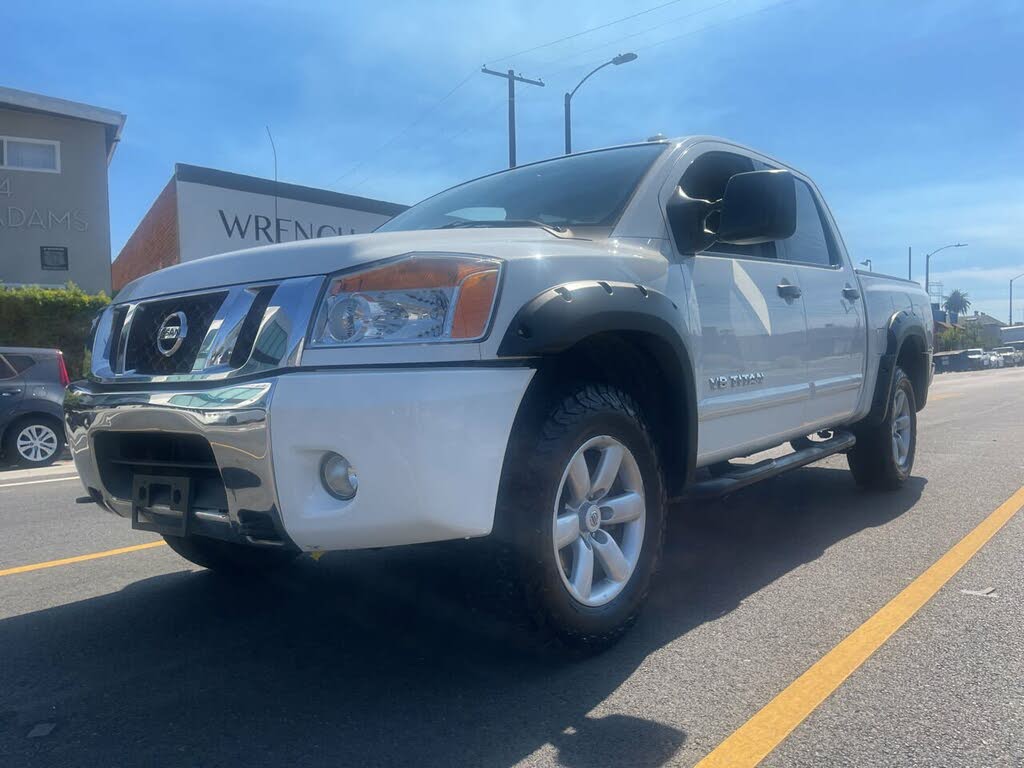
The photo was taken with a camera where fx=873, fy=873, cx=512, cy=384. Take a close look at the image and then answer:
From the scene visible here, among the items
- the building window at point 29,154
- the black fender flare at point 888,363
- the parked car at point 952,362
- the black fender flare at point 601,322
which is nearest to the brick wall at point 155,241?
the building window at point 29,154

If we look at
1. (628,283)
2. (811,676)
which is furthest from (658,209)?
(811,676)

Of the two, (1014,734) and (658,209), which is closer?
(1014,734)

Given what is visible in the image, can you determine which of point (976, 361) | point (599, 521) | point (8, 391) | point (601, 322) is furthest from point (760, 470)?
point (976, 361)

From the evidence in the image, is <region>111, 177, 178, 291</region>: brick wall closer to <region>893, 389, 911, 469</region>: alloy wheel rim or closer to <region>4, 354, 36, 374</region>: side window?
<region>4, 354, 36, 374</region>: side window

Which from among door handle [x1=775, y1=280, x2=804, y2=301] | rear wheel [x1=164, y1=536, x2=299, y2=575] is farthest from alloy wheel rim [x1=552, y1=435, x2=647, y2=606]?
door handle [x1=775, y1=280, x2=804, y2=301]

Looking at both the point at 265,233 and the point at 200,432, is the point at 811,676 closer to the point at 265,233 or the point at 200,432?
the point at 200,432

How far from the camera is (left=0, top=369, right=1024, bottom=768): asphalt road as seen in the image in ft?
7.79

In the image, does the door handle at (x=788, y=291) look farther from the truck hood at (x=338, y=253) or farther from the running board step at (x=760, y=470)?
the truck hood at (x=338, y=253)

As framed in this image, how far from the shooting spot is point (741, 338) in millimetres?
3830

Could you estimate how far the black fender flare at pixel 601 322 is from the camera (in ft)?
8.54

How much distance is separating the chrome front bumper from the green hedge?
14.1 metres

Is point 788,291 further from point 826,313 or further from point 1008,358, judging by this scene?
point 1008,358

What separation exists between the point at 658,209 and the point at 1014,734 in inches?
86.5

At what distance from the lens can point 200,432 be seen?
252cm
